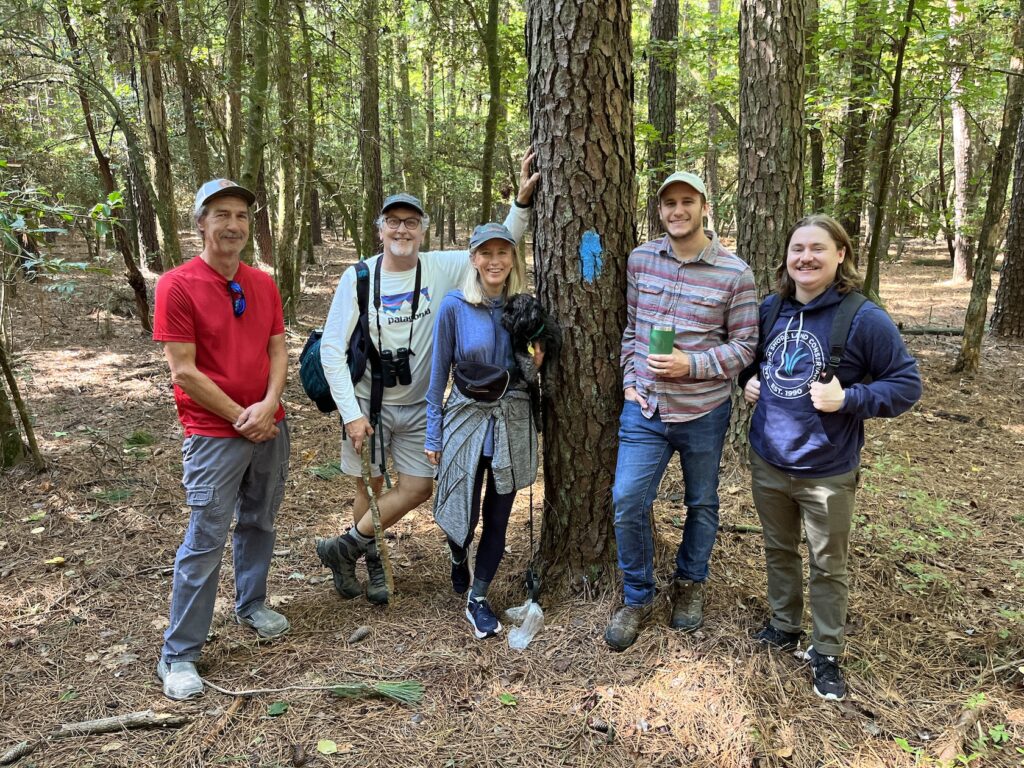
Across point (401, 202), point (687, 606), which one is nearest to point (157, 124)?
point (401, 202)

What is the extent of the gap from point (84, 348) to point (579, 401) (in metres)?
9.12

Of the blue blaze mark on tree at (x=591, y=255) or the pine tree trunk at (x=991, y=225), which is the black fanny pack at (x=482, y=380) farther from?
the pine tree trunk at (x=991, y=225)

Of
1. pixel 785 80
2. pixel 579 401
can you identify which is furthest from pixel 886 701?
pixel 785 80

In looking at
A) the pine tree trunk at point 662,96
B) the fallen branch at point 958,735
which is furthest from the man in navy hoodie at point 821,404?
the pine tree trunk at point 662,96

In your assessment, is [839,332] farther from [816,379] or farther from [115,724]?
[115,724]

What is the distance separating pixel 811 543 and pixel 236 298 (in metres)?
2.96

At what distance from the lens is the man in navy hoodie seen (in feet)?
8.88

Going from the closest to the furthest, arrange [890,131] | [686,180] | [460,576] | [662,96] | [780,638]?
[686,180], [780,638], [460,576], [890,131], [662,96]

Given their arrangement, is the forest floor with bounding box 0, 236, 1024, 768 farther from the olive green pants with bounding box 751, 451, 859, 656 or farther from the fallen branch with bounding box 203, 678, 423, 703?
the olive green pants with bounding box 751, 451, 859, 656

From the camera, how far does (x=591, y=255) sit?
331 cm

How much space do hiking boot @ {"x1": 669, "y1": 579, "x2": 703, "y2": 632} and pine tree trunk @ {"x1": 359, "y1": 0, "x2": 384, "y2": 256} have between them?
8.16m

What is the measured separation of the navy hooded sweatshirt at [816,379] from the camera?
8.79 feet

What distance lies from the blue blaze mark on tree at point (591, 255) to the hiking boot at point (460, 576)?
1758 millimetres

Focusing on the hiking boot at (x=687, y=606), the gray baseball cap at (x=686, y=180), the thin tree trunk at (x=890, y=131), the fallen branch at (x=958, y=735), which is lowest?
the fallen branch at (x=958, y=735)
